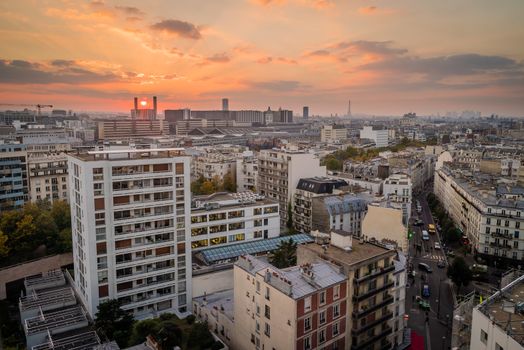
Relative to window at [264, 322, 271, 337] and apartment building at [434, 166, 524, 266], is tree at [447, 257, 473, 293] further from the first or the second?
window at [264, 322, 271, 337]

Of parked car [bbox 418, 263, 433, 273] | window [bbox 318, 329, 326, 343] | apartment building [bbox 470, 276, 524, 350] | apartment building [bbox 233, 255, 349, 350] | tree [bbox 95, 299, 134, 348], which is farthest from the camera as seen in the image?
parked car [bbox 418, 263, 433, 273]

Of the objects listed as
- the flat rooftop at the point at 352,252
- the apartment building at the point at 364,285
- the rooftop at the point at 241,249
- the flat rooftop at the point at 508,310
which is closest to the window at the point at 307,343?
the apartment building at the point at 364,285

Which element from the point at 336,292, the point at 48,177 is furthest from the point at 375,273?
the point at 48,177

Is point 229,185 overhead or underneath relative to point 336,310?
overhead

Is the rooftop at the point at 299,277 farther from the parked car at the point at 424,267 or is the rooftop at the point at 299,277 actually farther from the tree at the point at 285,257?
the parked car at the point at 424,267

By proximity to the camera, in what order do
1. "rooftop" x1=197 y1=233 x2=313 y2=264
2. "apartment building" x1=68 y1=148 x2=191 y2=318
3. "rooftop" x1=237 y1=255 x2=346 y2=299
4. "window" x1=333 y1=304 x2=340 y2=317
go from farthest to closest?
"rooftop" x1=197 y1=233 x2=313 y2=264
"apartment building" x1=68 y1=148 x2=191 y2=318
"window" x1=333 y1=304 x2=340 y2=317
"rooftop" x1=237 y1=255 x2=346 y2=299

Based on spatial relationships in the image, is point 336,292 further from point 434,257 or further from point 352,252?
point 434,257

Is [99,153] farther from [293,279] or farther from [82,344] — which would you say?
[293,279]

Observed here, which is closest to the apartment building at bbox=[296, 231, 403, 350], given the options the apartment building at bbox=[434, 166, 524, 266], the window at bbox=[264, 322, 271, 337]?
the window at bbox=[264, 322, 271, 337]
